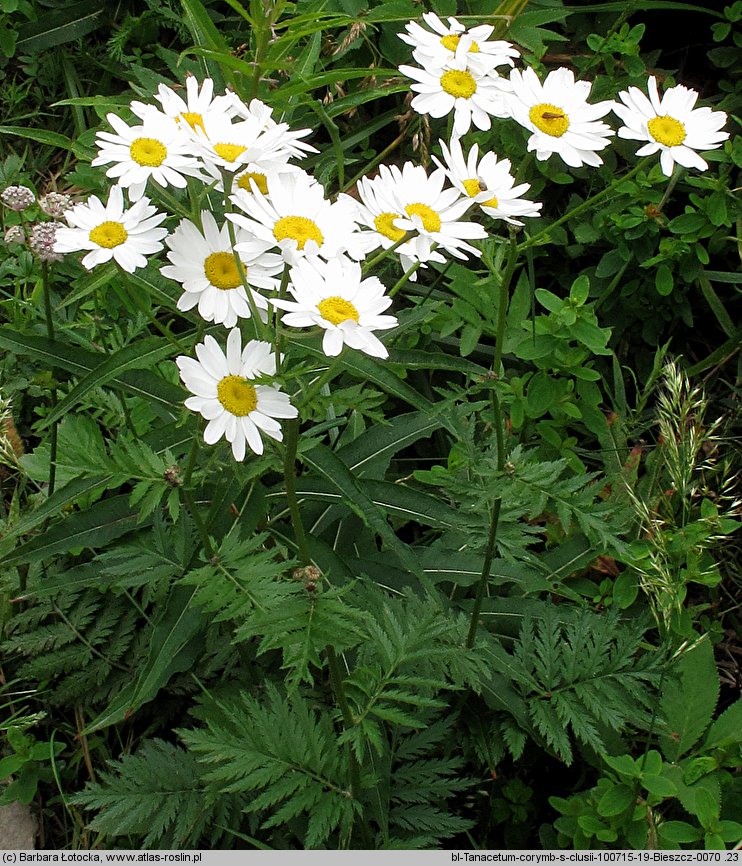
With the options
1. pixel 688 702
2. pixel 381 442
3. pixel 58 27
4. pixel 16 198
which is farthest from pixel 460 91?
pixel 58 27

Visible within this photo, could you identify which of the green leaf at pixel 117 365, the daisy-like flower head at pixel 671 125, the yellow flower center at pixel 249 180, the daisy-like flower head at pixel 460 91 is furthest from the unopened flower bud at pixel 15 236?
the daisy-like flower head at pixel 671 125

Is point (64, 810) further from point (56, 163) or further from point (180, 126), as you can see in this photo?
point (56, 163)

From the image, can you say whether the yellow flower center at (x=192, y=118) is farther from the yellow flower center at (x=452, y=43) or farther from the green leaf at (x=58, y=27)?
the green leaf at (x=58, y=27)

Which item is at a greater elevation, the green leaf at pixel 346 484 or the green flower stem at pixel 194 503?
the green flower stem at pixel 194 503

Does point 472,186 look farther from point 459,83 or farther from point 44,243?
point 44,243

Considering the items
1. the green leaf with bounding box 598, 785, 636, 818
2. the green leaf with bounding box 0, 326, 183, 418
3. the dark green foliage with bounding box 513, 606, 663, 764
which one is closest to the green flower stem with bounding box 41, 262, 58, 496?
the green leaf with bounding box 0, 326, 183, 418

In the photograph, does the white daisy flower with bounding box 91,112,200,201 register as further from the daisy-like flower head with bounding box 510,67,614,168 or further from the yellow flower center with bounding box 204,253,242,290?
the daisy-like flower head with bounding box 510,67,614,168
